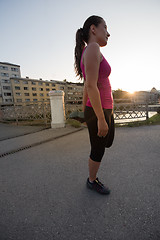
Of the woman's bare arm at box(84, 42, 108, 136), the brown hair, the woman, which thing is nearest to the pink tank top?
the woman

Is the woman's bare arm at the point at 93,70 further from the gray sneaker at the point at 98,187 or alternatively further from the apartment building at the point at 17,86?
the apartment building at the point at 17,86

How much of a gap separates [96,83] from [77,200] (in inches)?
46.7

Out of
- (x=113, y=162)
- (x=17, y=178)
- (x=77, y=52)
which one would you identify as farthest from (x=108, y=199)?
(x=77, y=52)

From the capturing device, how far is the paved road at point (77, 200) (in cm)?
90

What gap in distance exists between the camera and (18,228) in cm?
95

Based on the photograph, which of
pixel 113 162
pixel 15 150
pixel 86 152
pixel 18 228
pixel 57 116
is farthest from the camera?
pixel 57 116

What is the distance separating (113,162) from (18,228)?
1.50 metres

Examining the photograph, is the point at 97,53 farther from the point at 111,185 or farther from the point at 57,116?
the point at 57,116

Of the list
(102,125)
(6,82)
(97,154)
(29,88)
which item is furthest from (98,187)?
(6,82)

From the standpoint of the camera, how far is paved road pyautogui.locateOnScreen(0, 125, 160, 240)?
90cm

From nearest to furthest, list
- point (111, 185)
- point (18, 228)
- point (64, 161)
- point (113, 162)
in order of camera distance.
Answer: point (18, 228) → point (111, 185) → point (113, 162) → point (64, 161)

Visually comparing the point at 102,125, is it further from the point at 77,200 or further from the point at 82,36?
the point at 82,36

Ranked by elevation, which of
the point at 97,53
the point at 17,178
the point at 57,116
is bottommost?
the point at 17,178

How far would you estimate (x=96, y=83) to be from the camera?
3.40ft
